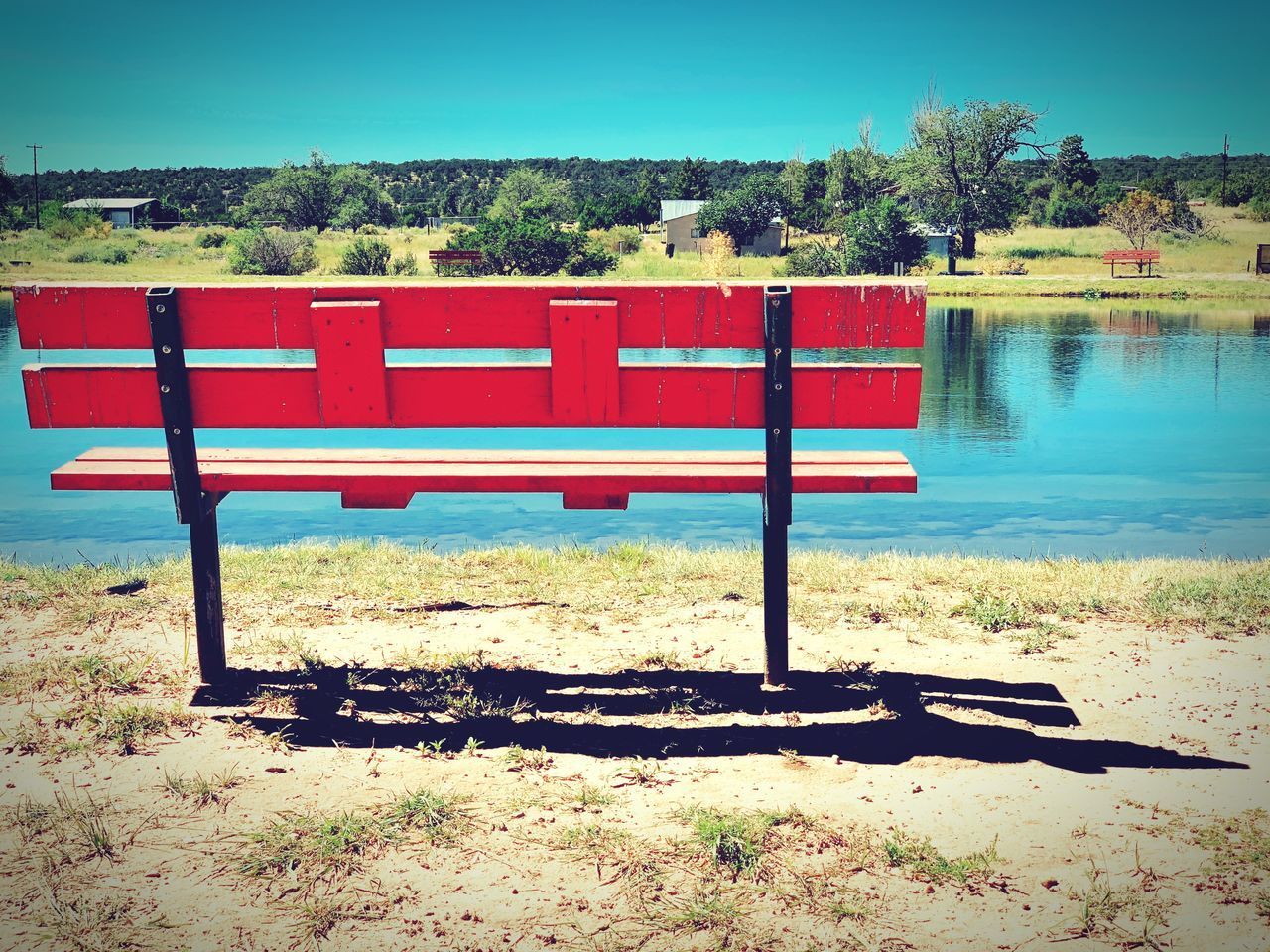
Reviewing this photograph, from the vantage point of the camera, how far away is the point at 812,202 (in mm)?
66500

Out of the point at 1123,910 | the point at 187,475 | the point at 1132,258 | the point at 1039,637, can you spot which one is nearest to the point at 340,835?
the point at 187,475

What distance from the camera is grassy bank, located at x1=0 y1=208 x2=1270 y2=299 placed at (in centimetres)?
4062

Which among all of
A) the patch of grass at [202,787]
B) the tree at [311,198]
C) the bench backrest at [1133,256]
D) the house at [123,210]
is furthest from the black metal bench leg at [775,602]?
the house at [123,210]

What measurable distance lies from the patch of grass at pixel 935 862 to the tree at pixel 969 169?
179 ft

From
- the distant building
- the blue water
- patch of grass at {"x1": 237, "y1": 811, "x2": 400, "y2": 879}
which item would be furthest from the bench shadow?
the distant building

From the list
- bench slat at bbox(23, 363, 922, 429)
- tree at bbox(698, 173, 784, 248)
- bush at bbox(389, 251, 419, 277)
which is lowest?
bench slat at bbox(23, 363, 922, 429)

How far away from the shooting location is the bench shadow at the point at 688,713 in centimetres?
384

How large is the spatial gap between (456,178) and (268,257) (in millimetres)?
86256

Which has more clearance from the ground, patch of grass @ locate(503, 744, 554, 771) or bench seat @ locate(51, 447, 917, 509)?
bench seat @ locate(51, 447, 917, 509)

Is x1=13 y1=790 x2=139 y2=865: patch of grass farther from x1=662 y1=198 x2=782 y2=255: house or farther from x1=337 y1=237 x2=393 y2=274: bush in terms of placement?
x1=662 y1=198 x2=782 y2=255: house

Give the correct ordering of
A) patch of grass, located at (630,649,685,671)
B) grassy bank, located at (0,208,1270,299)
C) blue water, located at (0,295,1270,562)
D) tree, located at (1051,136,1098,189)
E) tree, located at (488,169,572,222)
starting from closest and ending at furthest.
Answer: patch of grass, located at (630,649,685,671) < blue water, located at (0,295,1270,562) < grassy bank, located at (0,208,1270,299) < tree, located at (488,169,572,222) < tree, located at (1051,136,1098,189)

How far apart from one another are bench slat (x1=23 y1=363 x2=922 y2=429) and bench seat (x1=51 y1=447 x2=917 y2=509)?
0.20 m

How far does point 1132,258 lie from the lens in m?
47.9

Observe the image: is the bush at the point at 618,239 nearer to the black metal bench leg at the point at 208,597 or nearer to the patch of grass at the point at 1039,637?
the patch of grass at the point at 1039,637
